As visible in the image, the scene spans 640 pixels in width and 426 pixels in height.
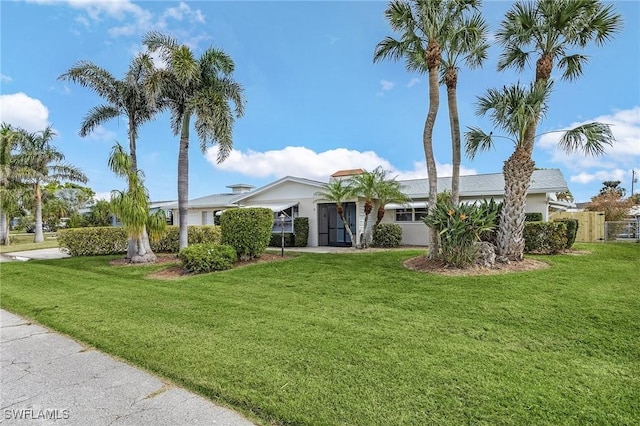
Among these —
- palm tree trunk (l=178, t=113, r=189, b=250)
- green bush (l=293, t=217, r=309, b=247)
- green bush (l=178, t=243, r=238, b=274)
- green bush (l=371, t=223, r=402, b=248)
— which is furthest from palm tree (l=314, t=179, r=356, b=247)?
green bush (l=178, t=243, r=238, b=274)

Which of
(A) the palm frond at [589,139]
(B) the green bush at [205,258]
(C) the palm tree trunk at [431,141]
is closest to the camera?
(A) the palm frond at [589,139]

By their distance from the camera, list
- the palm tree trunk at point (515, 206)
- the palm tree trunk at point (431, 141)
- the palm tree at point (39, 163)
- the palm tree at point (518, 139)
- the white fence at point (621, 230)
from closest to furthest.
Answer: the palm tree at point (518, 139) → the palm tree trunk at point (515, 206) → the palm tree trunk at point (431, 141) → the white fence at point (621, 230) → the palm tree at point (39, 163)

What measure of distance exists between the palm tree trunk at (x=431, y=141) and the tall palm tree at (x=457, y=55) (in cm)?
78

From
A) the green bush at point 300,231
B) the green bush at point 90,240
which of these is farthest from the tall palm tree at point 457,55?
the green bush at point 90,240

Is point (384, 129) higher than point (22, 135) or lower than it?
lower

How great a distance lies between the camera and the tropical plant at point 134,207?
13.6m

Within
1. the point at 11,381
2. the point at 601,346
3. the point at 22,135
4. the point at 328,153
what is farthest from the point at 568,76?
the point at 22,135

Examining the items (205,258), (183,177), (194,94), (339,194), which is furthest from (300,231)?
(194,94)

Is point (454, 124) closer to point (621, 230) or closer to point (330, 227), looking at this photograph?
point (330, 227)

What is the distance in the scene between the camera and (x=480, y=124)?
11.7 metres

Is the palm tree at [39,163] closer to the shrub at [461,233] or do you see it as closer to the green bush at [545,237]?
the shrub at [461,233]

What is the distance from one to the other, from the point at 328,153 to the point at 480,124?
18.8 metres

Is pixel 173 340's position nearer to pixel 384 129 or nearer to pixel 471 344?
pixel 471 344

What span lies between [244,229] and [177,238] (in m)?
6.74
